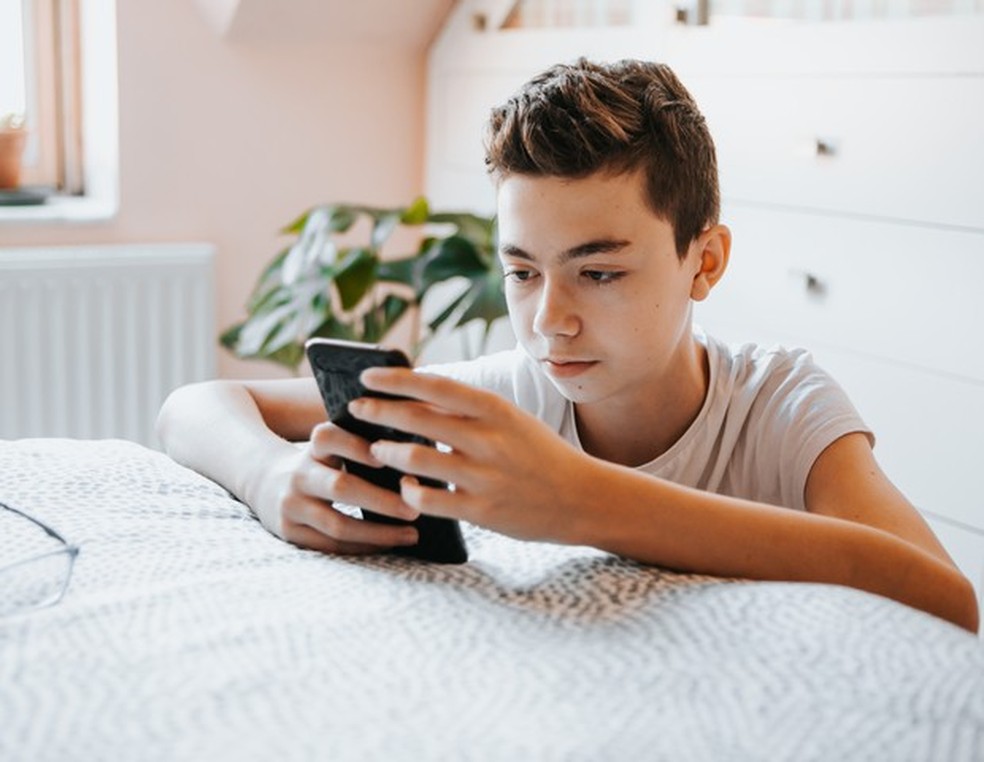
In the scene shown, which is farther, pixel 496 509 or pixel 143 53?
pixel 143 53

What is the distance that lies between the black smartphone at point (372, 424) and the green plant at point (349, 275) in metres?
1.61

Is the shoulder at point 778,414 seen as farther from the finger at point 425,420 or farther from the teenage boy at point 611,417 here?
the finger at point 425,420

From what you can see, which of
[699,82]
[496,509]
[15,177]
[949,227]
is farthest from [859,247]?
[15,177]

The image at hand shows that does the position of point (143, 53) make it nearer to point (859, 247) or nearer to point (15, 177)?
point (15, 177)

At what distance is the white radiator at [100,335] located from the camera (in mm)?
2680

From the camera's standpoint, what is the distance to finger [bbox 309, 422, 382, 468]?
2.80 ft

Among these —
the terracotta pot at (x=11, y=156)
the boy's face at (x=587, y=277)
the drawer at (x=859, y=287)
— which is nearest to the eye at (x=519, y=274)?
the boy's face at (x=587, y=277)

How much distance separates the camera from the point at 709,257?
4.17 feet

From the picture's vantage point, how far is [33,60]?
290cm

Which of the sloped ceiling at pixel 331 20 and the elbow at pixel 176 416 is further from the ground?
the sloped ceiling at pixel 331 20

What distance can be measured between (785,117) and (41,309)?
150cm

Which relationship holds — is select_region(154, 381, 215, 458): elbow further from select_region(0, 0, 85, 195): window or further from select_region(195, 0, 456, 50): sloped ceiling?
select_region(0, 0, 85, 195): window

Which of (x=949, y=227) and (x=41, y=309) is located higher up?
(x=949, y=227)

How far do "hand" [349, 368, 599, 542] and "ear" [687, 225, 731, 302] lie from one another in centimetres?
49
